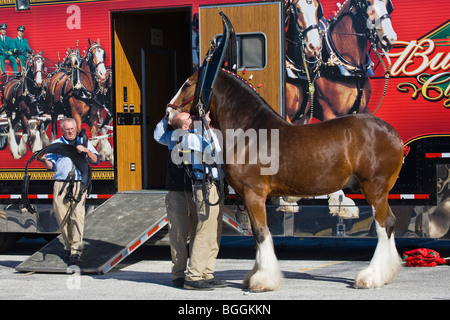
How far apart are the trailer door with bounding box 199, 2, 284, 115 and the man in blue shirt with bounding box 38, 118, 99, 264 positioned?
6.84 feet

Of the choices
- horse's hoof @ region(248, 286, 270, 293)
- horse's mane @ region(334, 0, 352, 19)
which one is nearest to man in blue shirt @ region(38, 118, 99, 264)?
horse's hoof @ region(248, 286, 270, 293)

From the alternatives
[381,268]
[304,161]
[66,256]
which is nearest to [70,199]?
[66,256]

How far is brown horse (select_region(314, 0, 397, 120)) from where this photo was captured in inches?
335

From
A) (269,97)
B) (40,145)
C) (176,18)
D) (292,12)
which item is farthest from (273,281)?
(176,18)

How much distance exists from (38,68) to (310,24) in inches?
143

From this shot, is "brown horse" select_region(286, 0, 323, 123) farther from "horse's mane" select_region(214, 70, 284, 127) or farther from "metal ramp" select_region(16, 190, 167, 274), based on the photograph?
"metal ramp" select_region(16, 190, 167, 274)

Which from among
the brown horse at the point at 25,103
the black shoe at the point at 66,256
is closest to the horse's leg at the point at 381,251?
the black shoe at the point at 66,256

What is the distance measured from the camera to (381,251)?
729cm

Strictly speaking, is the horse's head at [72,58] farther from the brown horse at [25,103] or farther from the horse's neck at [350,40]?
the horse's neck at [350,40]

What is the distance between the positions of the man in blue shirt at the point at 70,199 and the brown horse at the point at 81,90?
40.9 inches

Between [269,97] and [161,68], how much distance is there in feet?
8.55

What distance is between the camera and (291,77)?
28.9 feet

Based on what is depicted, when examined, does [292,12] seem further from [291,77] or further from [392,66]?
[392,66]

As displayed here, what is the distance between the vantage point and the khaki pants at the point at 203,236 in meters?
7.31
